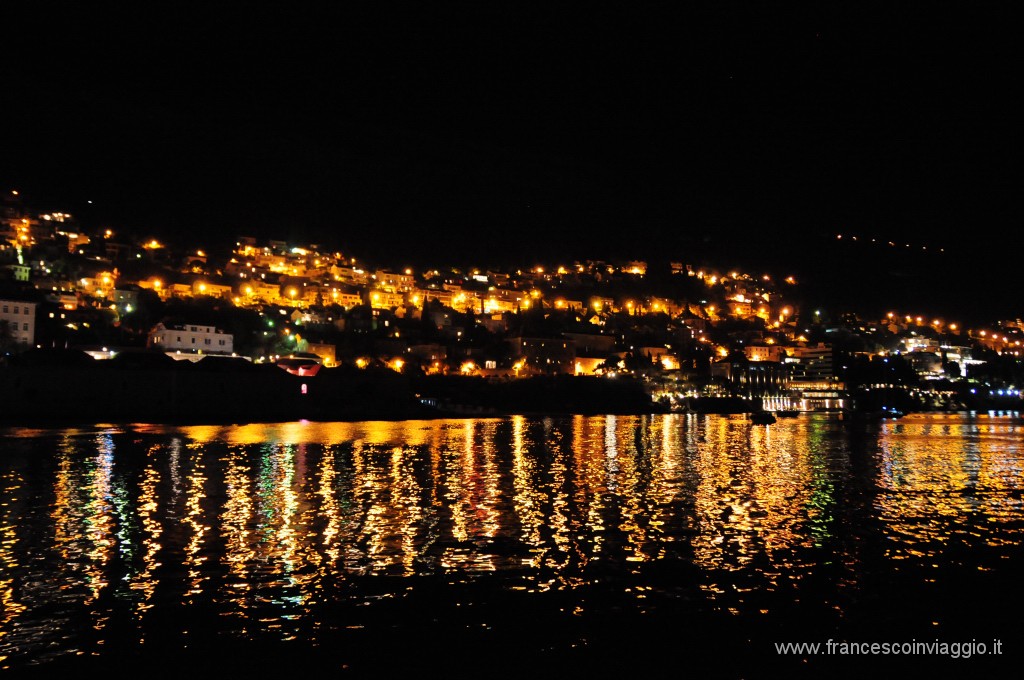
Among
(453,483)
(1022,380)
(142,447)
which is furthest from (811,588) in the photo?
(1022,380)

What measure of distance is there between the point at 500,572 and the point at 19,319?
174 feet

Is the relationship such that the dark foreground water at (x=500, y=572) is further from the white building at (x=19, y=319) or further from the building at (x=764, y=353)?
the building at (x=764, y=353)

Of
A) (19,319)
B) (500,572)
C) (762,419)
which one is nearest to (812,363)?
(762,419)

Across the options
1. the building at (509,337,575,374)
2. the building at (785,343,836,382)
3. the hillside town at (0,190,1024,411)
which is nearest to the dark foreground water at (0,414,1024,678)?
the hillside town at (0,190,1024,411)

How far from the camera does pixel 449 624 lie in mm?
7344

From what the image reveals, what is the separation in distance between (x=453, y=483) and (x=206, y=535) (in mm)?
6869

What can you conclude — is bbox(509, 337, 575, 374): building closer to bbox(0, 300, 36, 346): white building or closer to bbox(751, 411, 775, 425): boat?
bbox(751, 411, 775, 425): boat

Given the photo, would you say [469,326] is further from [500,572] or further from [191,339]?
[500,572]

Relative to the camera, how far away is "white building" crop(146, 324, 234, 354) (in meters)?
57.7

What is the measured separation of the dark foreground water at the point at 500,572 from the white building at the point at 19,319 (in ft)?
122

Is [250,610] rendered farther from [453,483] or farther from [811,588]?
[453,483]

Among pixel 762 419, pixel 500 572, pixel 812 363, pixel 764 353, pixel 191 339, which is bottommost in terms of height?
pixel 762 419

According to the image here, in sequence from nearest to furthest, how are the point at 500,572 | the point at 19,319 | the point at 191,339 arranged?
the point at 500,572 < the point at 19,319 < the point at 191,339

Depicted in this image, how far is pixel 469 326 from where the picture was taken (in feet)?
309
